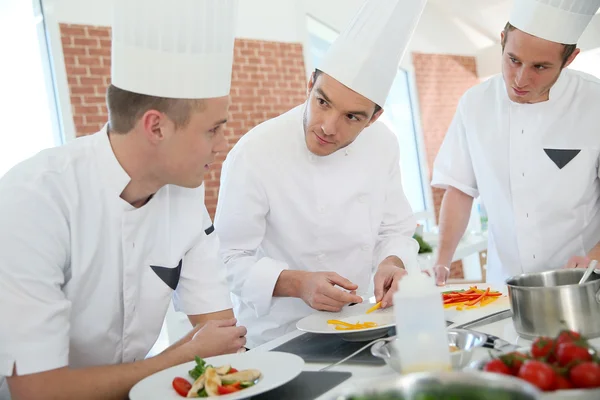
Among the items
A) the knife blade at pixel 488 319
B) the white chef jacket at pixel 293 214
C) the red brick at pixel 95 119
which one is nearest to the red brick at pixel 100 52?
the red brick at pixel 95 119

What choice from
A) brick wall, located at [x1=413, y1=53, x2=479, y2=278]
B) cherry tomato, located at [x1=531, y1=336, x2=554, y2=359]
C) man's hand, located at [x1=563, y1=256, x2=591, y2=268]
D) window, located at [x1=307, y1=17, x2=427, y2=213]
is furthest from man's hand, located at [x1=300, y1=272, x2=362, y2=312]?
brick wall, located at [x1=413, y1=53, x2=479, y2=278]

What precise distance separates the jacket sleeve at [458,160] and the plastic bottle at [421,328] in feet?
5.42

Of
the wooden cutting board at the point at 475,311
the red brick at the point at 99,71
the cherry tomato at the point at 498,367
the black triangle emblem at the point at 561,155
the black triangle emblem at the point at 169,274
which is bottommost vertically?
the wooden cutting board at the point at 475,311

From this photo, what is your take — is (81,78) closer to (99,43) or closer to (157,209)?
(99,43)

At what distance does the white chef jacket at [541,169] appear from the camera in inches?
94.0

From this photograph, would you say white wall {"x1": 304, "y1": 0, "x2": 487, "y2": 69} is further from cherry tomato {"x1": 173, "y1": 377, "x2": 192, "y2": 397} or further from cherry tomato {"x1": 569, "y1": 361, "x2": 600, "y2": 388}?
cherry tomato {"x1": 569, "y1": 361, "x2": 600, "y2": 388}

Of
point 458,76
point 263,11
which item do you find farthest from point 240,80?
point 458,76

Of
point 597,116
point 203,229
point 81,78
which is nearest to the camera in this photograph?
point 203,229

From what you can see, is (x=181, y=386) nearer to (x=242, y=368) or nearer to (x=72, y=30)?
(x=242, y=368)

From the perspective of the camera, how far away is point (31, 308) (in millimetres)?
1403

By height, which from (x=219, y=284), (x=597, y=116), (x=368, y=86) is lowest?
(x=219, y=284)

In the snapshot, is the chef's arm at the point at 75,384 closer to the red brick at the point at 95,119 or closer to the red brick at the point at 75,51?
the red brick at the point at 95,119

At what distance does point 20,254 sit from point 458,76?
26.8ft

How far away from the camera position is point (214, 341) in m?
1.61
